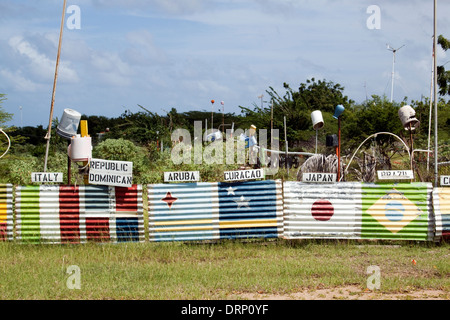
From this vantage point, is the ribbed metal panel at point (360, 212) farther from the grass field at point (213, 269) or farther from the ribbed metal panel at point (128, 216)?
the ribbed metal panel at point (128, 216)

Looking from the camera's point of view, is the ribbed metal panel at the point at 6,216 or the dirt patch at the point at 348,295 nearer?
the dirt patch at the point at 348,295

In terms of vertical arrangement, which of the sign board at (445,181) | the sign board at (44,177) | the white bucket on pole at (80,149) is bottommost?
the sign board at (445,181)

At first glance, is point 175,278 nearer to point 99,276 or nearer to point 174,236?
point 99,276

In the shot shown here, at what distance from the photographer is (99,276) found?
8836 mm

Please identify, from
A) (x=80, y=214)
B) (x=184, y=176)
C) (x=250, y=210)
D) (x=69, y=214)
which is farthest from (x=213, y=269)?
(x=69, y=214)

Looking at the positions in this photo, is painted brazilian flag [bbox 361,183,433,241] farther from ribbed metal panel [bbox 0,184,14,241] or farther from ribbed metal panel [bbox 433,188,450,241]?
ribbed metal panel [bbox 0,184,14,241]

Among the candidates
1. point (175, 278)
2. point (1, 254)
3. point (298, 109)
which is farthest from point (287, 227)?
point (298, 109)

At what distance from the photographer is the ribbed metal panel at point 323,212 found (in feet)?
36.8

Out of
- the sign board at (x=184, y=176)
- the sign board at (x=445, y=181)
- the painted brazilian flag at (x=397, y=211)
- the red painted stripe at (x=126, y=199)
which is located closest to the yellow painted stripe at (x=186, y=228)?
the red painted stripe at (x=126, y=199)

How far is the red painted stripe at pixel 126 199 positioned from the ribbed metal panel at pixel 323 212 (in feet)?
9.41

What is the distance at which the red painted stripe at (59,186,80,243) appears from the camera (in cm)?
1105

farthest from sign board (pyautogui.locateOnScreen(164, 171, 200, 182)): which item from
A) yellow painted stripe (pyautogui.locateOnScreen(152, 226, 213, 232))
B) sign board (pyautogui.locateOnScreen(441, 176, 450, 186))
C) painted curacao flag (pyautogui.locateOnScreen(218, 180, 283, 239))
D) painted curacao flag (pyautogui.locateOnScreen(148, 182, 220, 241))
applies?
sign board (pyautogui.locateOnScreen(441, 176, 450, 186))

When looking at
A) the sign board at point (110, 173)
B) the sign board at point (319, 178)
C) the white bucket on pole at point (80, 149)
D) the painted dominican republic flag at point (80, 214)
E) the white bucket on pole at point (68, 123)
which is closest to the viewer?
the sign board at point (110, 173)

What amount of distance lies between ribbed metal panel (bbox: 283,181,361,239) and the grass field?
0.75ft
